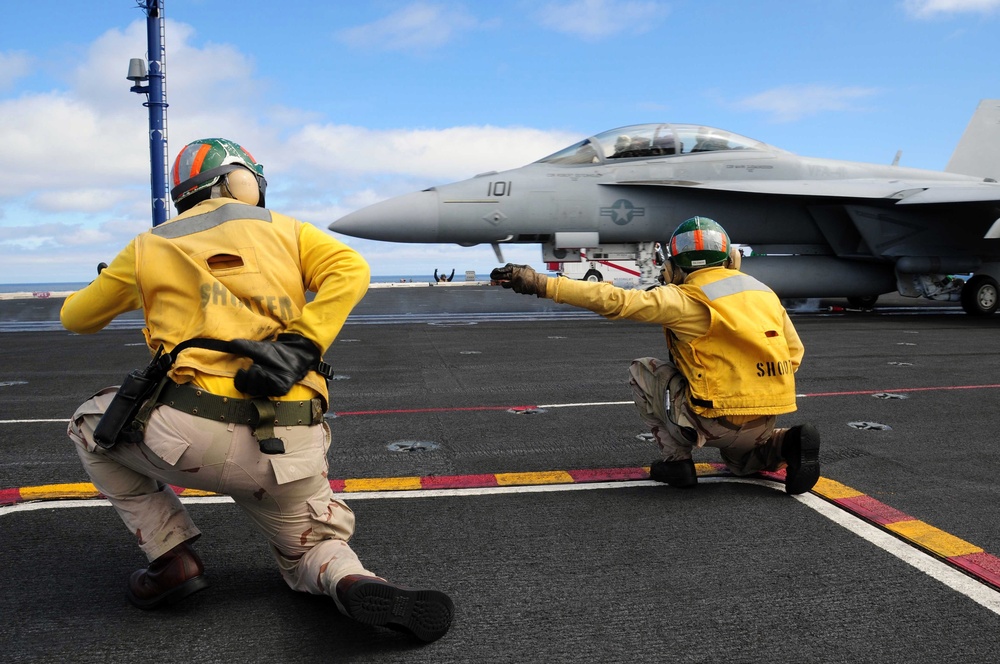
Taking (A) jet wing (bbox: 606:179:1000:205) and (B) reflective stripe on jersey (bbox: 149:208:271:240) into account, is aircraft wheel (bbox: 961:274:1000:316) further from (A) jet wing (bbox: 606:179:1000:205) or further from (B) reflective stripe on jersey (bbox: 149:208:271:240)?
(B) reflective stripe on jersey (bbox: 149:208:271:240)

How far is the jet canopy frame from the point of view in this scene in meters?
14.0

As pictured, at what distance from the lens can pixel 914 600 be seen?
255cm

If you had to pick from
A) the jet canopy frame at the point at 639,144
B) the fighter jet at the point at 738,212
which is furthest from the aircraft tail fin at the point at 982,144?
the jet canopy frame at the point at 639,144

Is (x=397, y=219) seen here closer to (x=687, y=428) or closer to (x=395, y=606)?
(x=687, y=428)

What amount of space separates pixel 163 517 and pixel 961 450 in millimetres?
4477

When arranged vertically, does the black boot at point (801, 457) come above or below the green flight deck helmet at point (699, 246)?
below

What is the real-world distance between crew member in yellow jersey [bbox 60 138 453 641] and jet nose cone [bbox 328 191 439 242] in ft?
33.4

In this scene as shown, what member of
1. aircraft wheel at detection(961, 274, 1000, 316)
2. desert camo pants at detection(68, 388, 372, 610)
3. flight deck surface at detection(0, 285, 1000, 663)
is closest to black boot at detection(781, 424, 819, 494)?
flight deck surface at detection(0, 285, 1000, 663)

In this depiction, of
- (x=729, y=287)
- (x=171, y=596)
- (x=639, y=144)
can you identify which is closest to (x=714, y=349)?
(x=729, y=287)

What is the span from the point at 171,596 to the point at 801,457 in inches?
109

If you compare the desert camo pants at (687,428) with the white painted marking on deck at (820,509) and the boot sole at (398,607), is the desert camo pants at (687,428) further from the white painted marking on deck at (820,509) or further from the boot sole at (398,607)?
the boot sole at (398,607)

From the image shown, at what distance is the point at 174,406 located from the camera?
234 cm

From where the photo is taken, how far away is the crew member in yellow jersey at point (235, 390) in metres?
2.29

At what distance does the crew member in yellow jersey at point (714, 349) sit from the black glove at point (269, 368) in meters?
1.40
